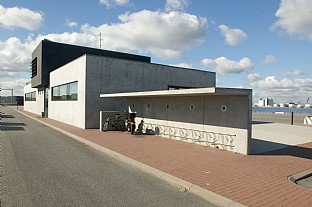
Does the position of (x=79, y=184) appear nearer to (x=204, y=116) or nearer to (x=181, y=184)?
(x=181, y=184)

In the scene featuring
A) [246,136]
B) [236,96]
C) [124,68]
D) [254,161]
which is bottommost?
[254,161]

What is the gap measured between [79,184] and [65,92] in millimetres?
19928

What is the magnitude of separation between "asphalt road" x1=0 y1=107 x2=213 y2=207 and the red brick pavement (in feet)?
2.77

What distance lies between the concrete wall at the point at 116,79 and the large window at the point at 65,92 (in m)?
2.70

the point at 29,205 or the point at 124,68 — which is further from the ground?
the point at 124,68

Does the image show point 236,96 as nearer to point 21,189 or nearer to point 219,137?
point 219,137

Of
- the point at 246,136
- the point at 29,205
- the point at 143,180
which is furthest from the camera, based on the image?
the point at 246,136

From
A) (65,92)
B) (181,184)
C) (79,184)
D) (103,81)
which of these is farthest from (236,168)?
(65,92)

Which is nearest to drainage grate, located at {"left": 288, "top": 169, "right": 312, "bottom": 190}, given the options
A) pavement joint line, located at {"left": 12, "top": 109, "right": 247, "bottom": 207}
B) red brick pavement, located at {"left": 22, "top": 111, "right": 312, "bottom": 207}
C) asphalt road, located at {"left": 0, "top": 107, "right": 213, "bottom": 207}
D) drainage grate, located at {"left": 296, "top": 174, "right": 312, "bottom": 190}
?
drainage grate, located at {"left": 296, "top": 174, "right": 312, "bottom": 190}

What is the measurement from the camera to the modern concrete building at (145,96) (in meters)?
10.7

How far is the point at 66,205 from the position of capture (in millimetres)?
4770

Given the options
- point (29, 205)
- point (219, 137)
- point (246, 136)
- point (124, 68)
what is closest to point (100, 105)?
point (124, 68)

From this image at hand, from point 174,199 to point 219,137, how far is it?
251 inches

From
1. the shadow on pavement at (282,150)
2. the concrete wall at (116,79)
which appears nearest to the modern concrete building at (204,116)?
the shadow on pavement at (282,150)
